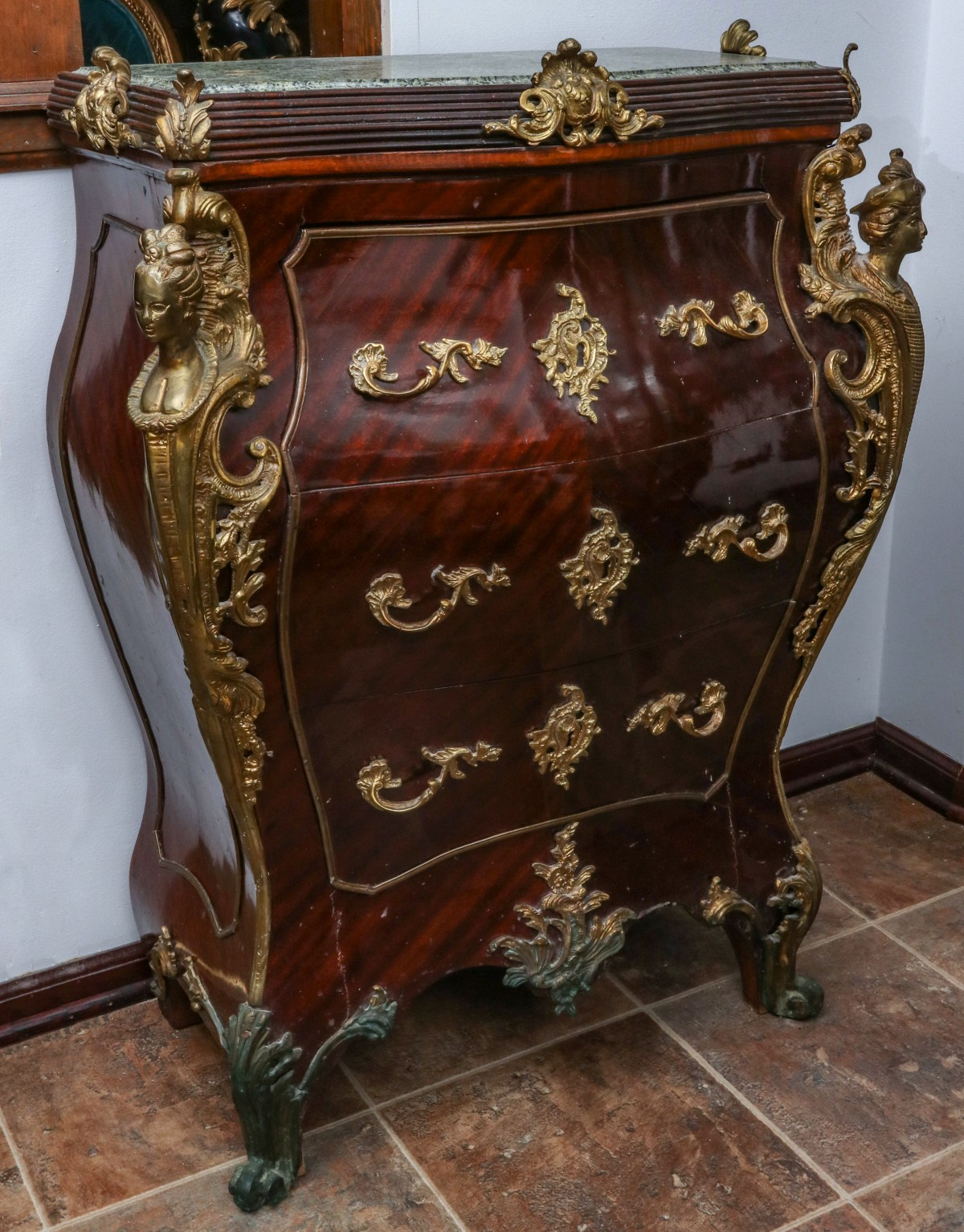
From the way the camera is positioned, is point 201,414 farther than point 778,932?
No

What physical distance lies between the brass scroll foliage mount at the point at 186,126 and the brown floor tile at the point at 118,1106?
120 cm

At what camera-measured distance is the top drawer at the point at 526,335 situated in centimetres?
137

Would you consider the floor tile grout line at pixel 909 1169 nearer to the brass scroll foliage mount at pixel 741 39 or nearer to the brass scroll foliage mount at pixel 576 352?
the brass scroll foliage mount at pixel 576 352

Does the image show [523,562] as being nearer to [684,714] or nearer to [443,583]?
[443,583]

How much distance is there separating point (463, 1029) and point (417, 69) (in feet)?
4.13

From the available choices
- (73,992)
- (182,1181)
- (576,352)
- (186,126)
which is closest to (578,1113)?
(182,1181)

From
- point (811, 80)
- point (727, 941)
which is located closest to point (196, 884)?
point (727, 941)

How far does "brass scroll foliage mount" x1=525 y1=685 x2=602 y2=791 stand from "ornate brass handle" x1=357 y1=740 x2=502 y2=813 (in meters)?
0.05

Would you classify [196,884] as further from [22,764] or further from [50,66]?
[50,66]

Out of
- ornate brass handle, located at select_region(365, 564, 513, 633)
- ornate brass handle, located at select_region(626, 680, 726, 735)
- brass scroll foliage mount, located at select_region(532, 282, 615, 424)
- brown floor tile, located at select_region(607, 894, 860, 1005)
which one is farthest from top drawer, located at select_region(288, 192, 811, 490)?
brown floor tile, located at select_region(607, 894, 860, 1005)

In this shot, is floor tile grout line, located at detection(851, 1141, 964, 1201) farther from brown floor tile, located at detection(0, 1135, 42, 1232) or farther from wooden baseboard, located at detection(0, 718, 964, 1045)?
brown floor tile, located at detection(0, 1135, 42, 1232)

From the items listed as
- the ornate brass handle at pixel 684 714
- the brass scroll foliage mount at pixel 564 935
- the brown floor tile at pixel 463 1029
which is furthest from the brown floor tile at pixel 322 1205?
the ornate brass handle at pixel 684 714

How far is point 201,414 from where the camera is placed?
51.1 inches

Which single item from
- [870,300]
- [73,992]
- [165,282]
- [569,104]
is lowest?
[73,992]
